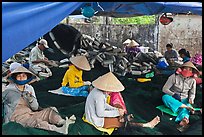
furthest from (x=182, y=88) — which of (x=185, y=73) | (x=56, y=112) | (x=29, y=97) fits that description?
(x=29, y=97)

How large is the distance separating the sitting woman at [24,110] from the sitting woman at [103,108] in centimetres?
24

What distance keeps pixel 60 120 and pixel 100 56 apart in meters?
2.97

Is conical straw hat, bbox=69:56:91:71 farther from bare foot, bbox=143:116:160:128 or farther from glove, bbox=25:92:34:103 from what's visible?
bare foot, bbox=143:116:160:128

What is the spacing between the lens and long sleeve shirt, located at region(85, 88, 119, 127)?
3182 mm

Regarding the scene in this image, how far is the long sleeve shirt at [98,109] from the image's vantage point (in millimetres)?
3182

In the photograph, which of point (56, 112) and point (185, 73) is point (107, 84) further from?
point (185, 73)

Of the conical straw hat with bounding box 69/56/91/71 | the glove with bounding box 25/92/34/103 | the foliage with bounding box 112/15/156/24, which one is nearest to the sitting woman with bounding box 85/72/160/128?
the glove with bounding box 25/92/34/103

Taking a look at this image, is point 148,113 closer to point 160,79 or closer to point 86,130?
point 86,130

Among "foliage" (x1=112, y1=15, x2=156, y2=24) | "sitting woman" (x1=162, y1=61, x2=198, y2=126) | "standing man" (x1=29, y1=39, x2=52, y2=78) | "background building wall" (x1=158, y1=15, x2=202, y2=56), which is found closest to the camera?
"sitting woman" (x1=162, y1=61, x2=198, y2=126)

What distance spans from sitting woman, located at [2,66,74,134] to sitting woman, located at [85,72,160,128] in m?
0.24

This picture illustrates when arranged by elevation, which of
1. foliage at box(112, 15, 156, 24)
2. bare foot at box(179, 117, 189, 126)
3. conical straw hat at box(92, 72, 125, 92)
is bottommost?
bare foot at box(179, 117, 189, 126)

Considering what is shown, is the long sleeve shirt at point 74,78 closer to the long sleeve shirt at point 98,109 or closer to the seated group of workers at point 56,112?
the seated group of workers at point 56,112

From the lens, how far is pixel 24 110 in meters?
3.24

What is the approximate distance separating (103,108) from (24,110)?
0.76 metres
